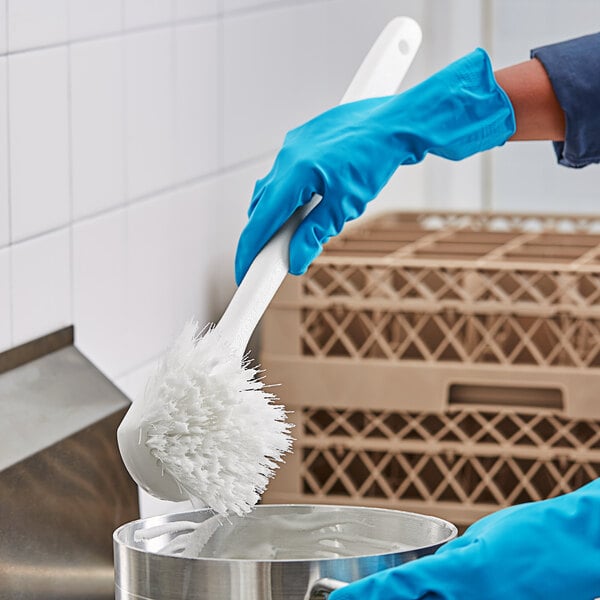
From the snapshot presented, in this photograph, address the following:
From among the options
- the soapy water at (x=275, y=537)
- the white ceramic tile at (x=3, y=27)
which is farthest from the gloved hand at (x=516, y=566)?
the white ceramic tile at (x=3, y=27)

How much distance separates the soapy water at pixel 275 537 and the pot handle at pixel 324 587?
0.10m

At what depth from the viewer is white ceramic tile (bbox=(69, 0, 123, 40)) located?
1.00 meters

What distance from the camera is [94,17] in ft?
3.38

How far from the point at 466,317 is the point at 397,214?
53 cm

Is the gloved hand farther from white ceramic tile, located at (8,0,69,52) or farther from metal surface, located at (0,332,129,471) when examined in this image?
white ceramic tile, located at (8,0,69,52)

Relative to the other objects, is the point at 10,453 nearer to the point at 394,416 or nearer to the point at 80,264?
the point at 80,264

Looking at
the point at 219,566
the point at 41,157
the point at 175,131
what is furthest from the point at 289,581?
the point at 175,131

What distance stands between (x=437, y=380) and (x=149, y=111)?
1.28ft

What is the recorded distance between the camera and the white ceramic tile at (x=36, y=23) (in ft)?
2.99

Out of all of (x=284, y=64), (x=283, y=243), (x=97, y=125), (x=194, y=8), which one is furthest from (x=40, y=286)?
(x=284, y=64)

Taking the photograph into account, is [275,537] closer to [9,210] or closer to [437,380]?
[9,210]

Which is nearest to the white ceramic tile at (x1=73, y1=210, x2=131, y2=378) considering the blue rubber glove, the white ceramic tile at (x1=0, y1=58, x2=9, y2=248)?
the white ceramic tile at (x1=0, y1=58, x2=9, y2=248)

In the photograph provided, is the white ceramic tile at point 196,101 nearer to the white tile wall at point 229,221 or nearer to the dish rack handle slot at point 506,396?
the white tile wall at point 229,221

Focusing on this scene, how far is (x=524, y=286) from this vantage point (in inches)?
49.9
